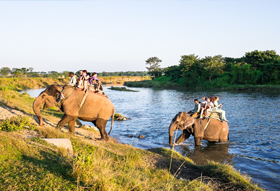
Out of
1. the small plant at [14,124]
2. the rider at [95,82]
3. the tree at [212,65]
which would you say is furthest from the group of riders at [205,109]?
the tree at [212,65]

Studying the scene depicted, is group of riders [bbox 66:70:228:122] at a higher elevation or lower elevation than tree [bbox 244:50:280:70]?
lower

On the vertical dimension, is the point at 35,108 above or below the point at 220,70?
below

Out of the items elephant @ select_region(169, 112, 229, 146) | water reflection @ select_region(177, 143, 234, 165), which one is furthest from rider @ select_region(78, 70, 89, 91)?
water reflection @ select_region(177, 143, 234, 165)

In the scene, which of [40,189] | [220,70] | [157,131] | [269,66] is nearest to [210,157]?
[157,131]

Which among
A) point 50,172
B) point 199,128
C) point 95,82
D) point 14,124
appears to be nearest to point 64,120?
point 14,124

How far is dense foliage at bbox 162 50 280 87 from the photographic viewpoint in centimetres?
5197

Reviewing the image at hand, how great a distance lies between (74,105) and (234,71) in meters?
56.6

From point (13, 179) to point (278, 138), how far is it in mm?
14830

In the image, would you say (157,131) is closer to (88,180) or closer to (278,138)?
(278,138)

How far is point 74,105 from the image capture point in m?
9.75

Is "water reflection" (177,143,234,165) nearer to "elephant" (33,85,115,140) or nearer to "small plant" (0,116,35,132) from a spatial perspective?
"elephant" (33,85,115,140)

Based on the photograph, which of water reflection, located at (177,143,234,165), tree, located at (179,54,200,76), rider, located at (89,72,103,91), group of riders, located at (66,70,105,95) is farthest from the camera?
tree, located at (179,54,200,76)

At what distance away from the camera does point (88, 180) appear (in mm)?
3869

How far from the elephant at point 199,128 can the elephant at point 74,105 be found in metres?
3.21
